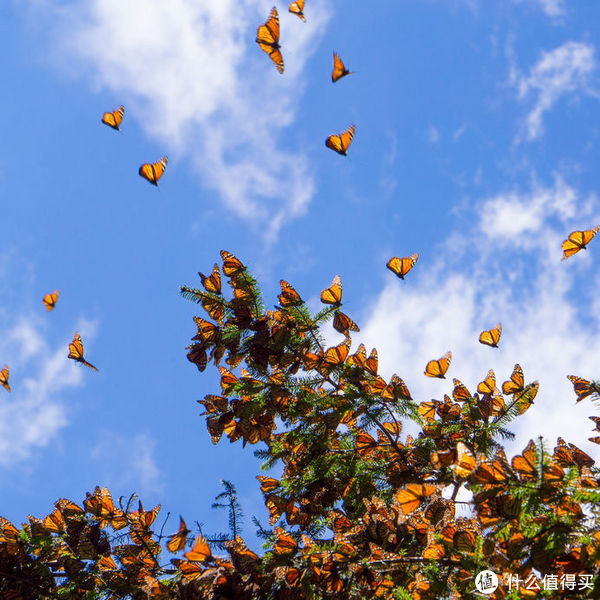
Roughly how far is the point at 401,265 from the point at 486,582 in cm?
252

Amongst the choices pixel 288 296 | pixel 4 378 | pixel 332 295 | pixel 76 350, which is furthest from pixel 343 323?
pixel 4 378

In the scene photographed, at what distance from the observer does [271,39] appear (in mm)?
5027

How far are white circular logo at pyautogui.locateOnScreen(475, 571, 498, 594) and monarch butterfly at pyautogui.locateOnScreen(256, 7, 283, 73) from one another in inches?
175

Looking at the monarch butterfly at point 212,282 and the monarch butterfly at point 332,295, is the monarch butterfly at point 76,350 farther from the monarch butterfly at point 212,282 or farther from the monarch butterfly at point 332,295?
the monarch butterfly at point 332,295

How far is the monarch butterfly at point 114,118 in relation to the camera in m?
6.16

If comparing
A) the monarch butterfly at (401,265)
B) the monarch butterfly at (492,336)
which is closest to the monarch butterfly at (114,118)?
the monarch butterfly at (401,265)

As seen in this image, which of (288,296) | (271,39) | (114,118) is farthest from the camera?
(114,118)

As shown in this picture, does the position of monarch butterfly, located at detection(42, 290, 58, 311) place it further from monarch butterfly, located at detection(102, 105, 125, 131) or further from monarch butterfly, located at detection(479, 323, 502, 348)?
monarch butterfly, located at detection(479, 323, 502, 348)

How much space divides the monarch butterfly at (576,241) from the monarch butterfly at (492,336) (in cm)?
133

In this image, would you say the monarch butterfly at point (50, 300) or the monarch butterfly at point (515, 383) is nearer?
the monarch butterfly at point (515, 383)

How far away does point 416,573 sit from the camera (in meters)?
2.82

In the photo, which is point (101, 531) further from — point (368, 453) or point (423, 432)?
point (423, 432)

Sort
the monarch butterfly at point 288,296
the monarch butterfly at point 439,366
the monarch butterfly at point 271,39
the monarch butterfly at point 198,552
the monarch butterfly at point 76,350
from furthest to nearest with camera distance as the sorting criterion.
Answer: the monarch butterfly at point 271,39, the monarch butterfly at point 76,350, the monarch butterfly at point 439,366, the monarch butterfly at point 288,296, the monarch butterfly at point 198,552

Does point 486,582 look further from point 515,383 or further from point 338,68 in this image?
point 338,68
